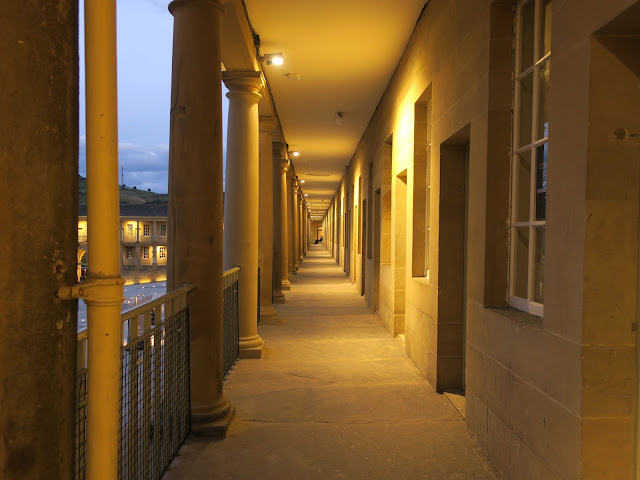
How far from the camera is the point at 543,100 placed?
320 cm

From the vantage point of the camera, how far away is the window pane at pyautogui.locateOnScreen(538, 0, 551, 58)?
320cm

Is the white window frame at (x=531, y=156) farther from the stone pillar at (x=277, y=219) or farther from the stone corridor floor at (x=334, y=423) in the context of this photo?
the stone pillar at (x=277, y=219)

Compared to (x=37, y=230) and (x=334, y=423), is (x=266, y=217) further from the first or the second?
(x=37, y=230)

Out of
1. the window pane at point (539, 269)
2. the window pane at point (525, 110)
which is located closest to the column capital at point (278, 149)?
the window pane at point (525, 110)

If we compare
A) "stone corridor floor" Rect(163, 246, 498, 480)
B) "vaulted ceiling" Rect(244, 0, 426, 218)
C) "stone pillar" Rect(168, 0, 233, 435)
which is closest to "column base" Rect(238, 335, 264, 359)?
"stone corridor floor" Rect(163, 246, 498, 480)

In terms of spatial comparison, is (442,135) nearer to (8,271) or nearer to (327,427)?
(327,427)

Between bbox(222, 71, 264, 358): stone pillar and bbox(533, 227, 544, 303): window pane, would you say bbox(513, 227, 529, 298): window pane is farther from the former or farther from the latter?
bbox(222, 71, 264, 358): stone pillar

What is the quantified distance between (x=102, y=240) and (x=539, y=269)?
2.57 meters

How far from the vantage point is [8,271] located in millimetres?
1353

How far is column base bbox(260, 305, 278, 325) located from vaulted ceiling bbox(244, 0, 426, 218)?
3.79 meters

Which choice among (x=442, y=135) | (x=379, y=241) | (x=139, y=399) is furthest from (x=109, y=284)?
(x=379, y=241)

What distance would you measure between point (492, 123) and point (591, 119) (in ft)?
4.09

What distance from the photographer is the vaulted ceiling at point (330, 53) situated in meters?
5.70

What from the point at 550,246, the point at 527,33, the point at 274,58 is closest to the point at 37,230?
the point at 550,246
